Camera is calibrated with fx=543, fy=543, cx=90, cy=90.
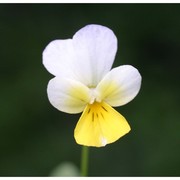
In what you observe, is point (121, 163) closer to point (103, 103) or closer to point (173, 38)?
point (173, 38)

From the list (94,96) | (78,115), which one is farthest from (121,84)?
(78,115)

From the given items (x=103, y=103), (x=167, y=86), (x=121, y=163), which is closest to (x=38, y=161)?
(x=121, y=163)

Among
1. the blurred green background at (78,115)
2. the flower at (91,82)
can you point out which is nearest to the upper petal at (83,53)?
the flower at (91,82)

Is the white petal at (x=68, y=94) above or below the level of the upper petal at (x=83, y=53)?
below

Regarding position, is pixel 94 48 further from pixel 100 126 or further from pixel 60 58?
pixel 100 126

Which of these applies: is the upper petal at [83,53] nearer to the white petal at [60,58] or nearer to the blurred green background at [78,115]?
the white petal at [60,58]
